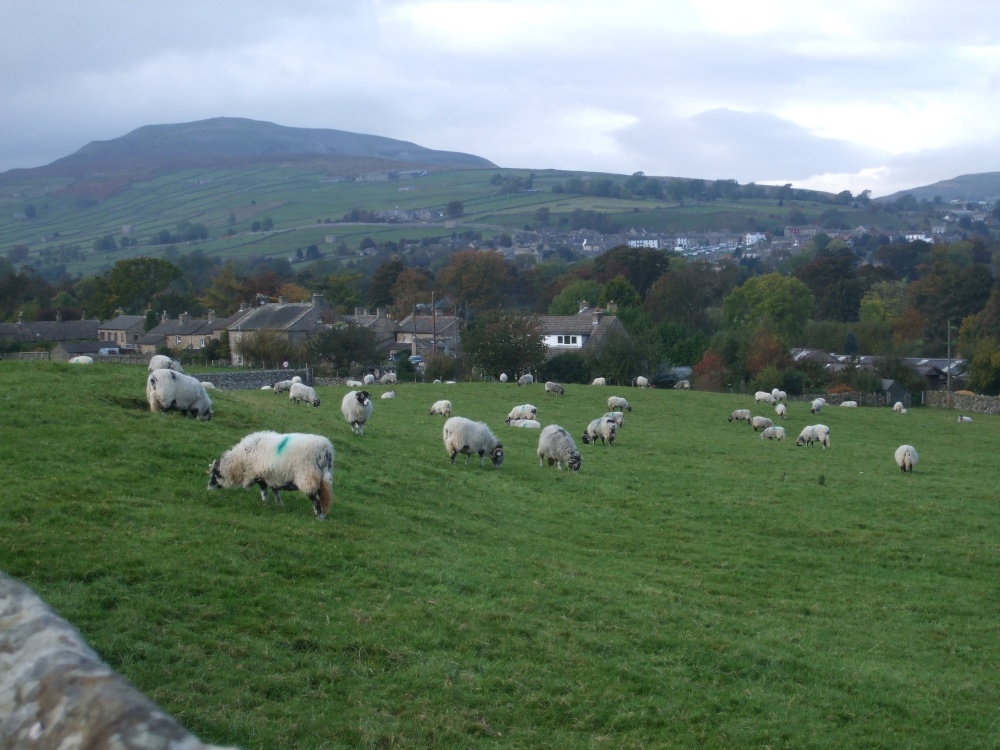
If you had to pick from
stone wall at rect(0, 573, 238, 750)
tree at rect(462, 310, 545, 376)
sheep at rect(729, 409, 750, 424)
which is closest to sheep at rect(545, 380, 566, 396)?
sheep at rect(729, 409, 750, 424)

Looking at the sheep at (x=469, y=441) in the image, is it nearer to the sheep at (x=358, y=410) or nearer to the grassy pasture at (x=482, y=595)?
the grassy pasture at (x=482, y=595)

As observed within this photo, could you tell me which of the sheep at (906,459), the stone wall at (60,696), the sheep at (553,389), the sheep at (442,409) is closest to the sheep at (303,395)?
the sheep at (442,409)

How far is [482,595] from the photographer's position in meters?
12.9

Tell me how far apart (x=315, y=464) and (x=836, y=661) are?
8.02m

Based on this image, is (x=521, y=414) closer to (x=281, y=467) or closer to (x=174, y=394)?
(x=174, y=394)

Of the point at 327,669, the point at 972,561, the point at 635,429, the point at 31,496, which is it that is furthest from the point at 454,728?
the point at 635,429

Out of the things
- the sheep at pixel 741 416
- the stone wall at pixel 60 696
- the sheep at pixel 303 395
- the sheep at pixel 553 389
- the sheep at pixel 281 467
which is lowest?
the sheep at pixel 741 416

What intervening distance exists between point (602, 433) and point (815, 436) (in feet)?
33.4

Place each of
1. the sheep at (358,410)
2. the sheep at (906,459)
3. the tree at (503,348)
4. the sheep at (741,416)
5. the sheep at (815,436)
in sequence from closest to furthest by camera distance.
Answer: the sheep at (358,410) < the sheep at (906,459) < the sheep at (815,436) < the sheep at (741,416) < the tree at (503,348)

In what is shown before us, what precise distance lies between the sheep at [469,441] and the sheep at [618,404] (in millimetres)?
21610

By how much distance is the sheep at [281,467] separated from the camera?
1525 cm

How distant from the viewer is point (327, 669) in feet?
31.2

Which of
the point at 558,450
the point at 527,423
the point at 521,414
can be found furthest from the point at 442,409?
the point at 558,450

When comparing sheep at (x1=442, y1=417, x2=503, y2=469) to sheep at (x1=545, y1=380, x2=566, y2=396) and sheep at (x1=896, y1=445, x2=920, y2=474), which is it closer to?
sheep at (x1=896, y1=445, x2=920, y2=474)
